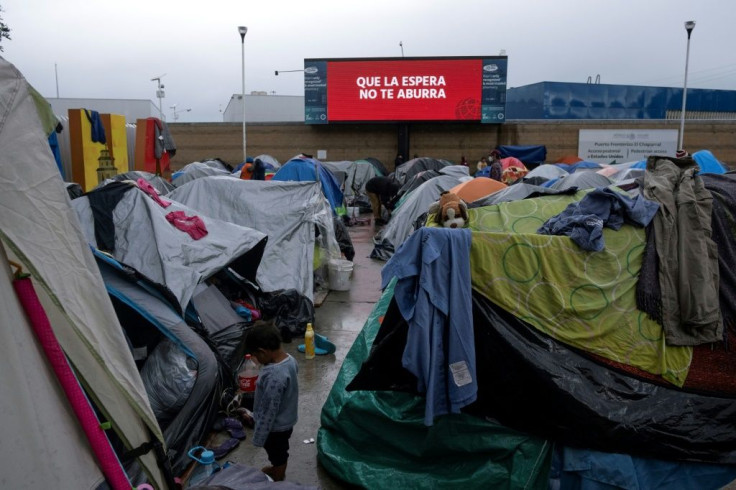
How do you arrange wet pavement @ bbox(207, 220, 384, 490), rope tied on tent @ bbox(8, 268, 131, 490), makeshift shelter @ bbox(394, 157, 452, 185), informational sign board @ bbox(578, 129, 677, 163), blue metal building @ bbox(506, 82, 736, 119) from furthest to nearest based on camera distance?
blue metal building @ bbox(506, 82, 736, 119) < informational sign board @ bbox(578, 129, 677, 163) < makeshift shelter @ bbox(394, 157, 452, 185) < wet pavement @ bbox(207, 220, 384, 490) < rope tied on tent @ bbox(8, 268, 131, 490)

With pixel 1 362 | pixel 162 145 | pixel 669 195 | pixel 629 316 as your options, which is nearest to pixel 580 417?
pixel 629 316

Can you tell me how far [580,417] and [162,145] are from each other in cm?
965

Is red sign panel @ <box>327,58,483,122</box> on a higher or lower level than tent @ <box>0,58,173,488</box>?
higher

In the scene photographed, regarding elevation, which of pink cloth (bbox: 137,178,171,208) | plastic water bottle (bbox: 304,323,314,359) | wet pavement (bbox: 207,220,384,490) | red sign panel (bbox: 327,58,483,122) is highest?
red sign panel (bbox: 327,58,483,122)

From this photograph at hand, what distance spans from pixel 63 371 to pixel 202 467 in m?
2.09

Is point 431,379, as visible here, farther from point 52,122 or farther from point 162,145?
point 162,145

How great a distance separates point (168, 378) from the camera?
13.8 ft

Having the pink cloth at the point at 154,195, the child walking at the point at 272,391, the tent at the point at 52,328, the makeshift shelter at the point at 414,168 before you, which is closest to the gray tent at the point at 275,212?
the pink cloth at the point at 154,195

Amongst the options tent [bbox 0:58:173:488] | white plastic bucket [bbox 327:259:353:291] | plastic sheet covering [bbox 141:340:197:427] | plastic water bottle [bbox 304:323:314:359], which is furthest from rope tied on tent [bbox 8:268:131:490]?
white plastic bucket [bbox 327:259:353:291]

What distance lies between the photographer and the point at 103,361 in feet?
7.42

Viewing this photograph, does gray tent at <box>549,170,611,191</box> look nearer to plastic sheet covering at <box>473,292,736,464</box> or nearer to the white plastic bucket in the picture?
the white plastic bucket

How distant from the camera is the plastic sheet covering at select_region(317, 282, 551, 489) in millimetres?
3393

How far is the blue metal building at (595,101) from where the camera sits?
26062 millimetres

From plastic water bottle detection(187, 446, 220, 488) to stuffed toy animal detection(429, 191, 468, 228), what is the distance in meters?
2.34
